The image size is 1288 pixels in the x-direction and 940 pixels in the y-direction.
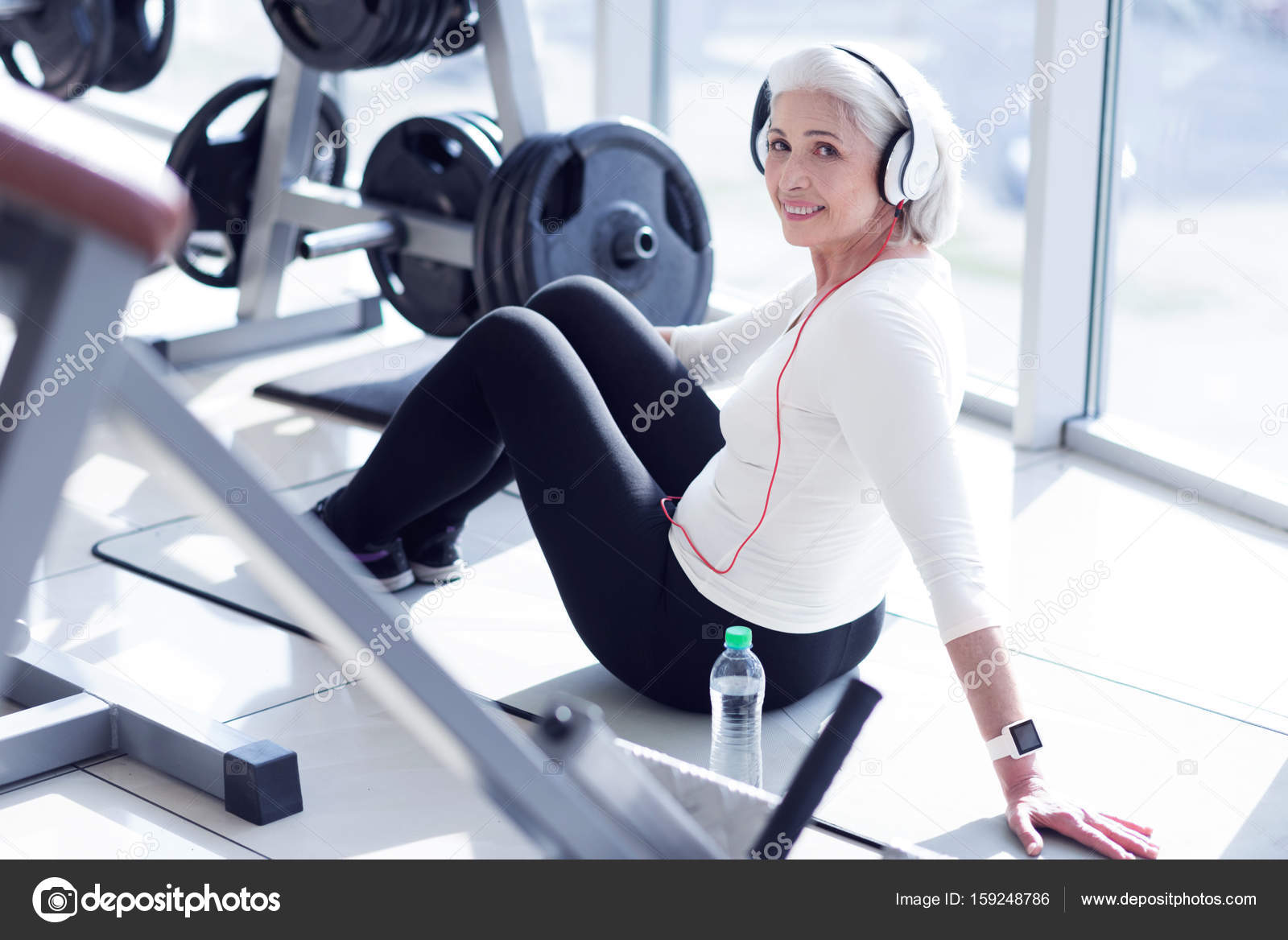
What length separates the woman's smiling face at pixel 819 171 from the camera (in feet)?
5.27

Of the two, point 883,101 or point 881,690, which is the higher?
point 883,101

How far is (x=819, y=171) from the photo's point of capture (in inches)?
63.9

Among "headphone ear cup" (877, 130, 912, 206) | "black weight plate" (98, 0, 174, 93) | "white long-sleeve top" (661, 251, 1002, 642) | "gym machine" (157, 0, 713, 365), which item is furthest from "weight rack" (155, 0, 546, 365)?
"headphone ear cup" (877, 130, 912, 206)

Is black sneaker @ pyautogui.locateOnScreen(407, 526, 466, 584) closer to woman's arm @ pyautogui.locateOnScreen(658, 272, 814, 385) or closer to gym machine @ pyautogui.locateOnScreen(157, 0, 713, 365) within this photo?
woman's arm @ pyautogui.locateOnScreen(658, 272, 814, 385)

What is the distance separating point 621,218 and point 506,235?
0.27 meters

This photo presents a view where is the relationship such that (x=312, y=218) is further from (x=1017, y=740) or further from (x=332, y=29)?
(x=1017, y=740)

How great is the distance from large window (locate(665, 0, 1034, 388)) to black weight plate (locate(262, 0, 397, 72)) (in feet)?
4.10

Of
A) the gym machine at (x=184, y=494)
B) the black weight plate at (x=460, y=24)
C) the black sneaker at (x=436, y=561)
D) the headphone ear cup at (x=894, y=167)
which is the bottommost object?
the gym machine at (x=184, y=494)

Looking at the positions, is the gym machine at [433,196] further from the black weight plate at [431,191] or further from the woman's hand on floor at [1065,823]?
the woman's hand on floor at [1065,823]

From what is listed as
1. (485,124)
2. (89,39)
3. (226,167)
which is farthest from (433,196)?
(89,39)

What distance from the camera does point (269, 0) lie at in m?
3.16

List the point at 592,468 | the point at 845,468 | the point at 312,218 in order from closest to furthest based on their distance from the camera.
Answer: the point at 845,468 → the point at 592,468 → the point at 312,218

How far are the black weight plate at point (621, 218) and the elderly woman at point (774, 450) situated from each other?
2.78 feet

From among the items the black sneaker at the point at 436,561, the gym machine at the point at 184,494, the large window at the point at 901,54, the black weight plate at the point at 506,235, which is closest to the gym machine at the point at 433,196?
the black weight plate at the point at 506,235
